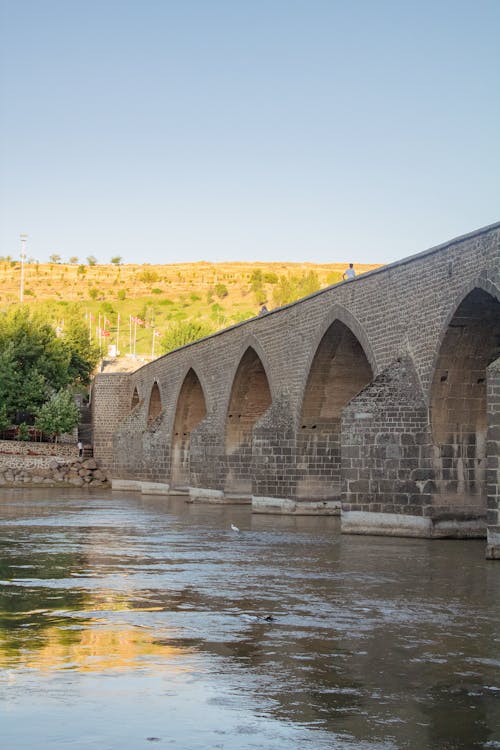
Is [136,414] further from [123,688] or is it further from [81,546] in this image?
[123,688]

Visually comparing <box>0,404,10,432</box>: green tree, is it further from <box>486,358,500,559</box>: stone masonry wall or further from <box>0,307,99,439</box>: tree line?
<box>486,358,500,559</box>: stone masonry wall

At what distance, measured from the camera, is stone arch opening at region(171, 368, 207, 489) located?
114ft

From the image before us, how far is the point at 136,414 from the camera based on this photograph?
1631 inches

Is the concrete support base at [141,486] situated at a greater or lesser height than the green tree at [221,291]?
lesser

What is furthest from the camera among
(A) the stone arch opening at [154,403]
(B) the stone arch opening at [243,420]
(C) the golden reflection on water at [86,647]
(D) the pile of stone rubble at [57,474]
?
(D) the pile of stone rubble at [57,474]

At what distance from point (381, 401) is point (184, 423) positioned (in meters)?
18.9

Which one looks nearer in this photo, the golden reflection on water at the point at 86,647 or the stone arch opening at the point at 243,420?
the golden reflection on water at the point at 86,647

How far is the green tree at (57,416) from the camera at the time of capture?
44.8 metres

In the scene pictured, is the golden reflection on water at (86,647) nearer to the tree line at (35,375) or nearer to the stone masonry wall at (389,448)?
the stone masonry wall at (389,448)

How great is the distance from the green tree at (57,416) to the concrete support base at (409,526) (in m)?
28.8

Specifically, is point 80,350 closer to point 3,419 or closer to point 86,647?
point 3,419

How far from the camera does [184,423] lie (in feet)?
117

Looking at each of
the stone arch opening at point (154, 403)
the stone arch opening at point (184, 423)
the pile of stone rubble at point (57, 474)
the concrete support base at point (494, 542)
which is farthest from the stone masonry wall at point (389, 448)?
the pile of stone rubble at point (57, 474)

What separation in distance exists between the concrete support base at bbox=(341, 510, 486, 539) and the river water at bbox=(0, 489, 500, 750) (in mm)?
1457
